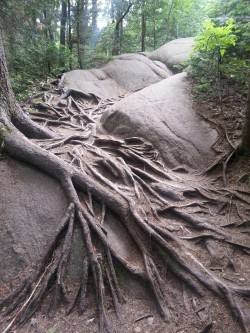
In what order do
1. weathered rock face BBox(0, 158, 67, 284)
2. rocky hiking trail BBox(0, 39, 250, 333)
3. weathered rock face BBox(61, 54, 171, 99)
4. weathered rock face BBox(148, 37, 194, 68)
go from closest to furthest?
rocky hiking trail BBox(0, 39, 250, 333) < weathered rock face BBox(0, 158, 67, 284) < weathered rock face BBox(61, 54, 171, 99) < weathered rock face BBox(148, 37, 194, 68)

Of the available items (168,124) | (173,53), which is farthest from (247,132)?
(173,53)

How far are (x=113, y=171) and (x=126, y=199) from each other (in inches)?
42.2

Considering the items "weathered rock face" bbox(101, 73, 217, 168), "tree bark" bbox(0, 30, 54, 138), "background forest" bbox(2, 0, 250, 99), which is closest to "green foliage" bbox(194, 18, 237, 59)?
"background forest" bbox(2, 0, 250, 99)

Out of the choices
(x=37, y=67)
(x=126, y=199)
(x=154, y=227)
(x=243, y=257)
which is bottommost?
(x=243, y=257)

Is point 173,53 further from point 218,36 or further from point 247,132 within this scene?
point 247,132

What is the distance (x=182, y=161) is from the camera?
683 centimetres

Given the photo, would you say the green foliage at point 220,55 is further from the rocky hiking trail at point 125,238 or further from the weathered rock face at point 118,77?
the weathered rock face at point 118,77

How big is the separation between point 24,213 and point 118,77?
1266 centimetres

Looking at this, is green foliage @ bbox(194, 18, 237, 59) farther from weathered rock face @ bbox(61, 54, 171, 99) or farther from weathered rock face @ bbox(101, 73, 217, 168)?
Answer: weathered rock face @ bbox(61, 54, 171, 99)

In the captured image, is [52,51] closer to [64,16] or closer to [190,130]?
[64,16]

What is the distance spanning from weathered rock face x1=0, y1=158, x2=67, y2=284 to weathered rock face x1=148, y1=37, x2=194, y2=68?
560 inches

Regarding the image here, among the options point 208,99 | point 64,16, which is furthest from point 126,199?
point 64,16

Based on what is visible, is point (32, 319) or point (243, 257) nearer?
point (32, 319)

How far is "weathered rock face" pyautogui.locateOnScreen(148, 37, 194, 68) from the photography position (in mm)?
16844
